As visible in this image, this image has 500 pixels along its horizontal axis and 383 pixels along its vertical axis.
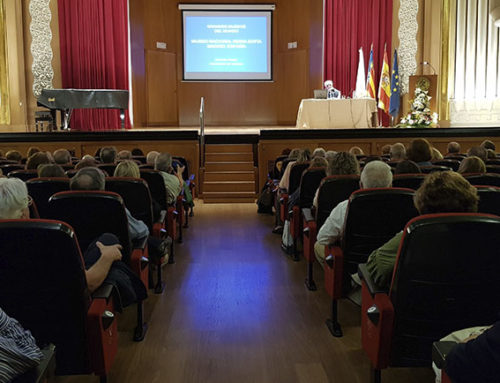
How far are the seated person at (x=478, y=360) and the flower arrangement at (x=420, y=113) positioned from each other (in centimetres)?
1004

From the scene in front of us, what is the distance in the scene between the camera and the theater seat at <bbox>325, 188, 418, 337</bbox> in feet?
8.52

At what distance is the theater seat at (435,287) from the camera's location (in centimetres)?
184

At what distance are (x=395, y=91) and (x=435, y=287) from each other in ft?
36.0

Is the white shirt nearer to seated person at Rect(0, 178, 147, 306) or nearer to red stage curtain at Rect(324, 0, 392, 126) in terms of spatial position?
seated person at Rect(0, 178, 147, 306)

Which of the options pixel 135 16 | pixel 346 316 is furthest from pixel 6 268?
pixel 135 16

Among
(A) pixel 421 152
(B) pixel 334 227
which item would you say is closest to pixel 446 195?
(B) pixel 334 227

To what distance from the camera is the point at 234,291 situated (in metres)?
3.88

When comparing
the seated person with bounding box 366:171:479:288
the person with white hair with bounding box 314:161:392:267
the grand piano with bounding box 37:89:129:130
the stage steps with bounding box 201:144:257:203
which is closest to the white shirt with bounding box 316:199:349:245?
the person with white hair with bounding box 314:161:392:267

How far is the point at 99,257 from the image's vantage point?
2318mm

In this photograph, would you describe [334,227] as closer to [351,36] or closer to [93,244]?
[93,244]

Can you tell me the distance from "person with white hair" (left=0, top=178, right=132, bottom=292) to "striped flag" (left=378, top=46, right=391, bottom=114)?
10645 mm

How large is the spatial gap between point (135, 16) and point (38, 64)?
267 centimetres

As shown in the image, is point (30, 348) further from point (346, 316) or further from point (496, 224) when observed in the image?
point (346, 316)

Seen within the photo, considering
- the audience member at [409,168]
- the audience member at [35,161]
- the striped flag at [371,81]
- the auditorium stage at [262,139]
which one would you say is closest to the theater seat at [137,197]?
the audience member at [35,161]
